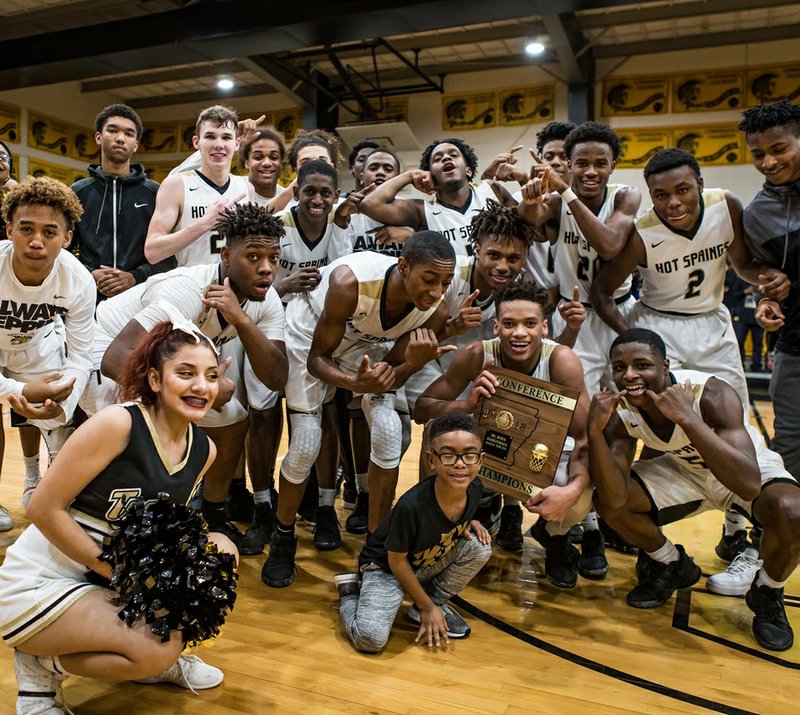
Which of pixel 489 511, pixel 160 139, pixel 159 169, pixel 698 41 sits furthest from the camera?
pixel 159 169

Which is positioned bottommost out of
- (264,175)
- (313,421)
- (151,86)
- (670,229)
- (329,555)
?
(329,555)

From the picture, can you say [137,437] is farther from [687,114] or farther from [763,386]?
[687,114]

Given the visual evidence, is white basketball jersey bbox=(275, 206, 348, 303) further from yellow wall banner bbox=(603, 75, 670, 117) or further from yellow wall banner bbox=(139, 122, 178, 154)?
yellow wall banner bbox=(139, 122, 178, 154)

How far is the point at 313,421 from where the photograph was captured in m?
3.32

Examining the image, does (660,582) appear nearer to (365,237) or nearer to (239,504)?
(239,504)

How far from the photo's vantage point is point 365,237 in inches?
161

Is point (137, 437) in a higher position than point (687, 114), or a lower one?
lower

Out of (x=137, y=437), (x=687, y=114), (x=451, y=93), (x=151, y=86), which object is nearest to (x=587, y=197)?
(x=137, y=437)

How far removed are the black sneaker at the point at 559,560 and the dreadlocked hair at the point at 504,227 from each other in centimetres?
132

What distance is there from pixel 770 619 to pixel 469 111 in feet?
34.6

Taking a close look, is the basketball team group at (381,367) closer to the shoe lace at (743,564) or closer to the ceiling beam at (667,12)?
the shoe lace at (743,564)

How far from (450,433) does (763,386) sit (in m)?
8.29

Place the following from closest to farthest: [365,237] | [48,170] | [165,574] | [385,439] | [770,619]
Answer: [165,574], [770,619], [385,439], [365,237], [48,170]

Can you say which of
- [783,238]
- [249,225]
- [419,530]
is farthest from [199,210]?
[783,238]
